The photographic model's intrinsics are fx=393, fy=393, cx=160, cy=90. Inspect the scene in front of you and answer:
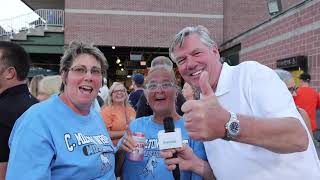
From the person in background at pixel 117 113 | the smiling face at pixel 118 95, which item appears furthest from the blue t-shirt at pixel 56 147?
the smiling face at pixel 118 95

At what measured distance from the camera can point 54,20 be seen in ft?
84.2

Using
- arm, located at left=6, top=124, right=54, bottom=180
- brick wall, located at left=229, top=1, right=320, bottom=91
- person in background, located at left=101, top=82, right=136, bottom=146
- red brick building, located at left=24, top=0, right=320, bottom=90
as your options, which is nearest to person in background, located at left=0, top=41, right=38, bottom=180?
arm, located at left=6, top=124, right=54, bottom=180

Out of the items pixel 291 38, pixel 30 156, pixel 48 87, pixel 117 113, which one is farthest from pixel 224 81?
pixel 291 38

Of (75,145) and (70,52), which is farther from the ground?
(70,52)

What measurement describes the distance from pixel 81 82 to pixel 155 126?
0.82 meters

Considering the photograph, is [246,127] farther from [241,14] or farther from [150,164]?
[241,14]

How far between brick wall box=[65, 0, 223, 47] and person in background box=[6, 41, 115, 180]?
2189 cm

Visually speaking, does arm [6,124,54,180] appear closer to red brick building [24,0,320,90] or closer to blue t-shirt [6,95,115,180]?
blue t-shirt [6,95,115,180]

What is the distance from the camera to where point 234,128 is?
1.69 m

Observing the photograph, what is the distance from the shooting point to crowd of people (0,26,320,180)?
5.70 feet

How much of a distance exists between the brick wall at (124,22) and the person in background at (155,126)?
21478mm

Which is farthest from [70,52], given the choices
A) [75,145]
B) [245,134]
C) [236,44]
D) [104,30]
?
[104,30]

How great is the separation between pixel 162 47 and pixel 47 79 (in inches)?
773

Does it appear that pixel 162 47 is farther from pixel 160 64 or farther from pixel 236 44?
pixel 160 64
